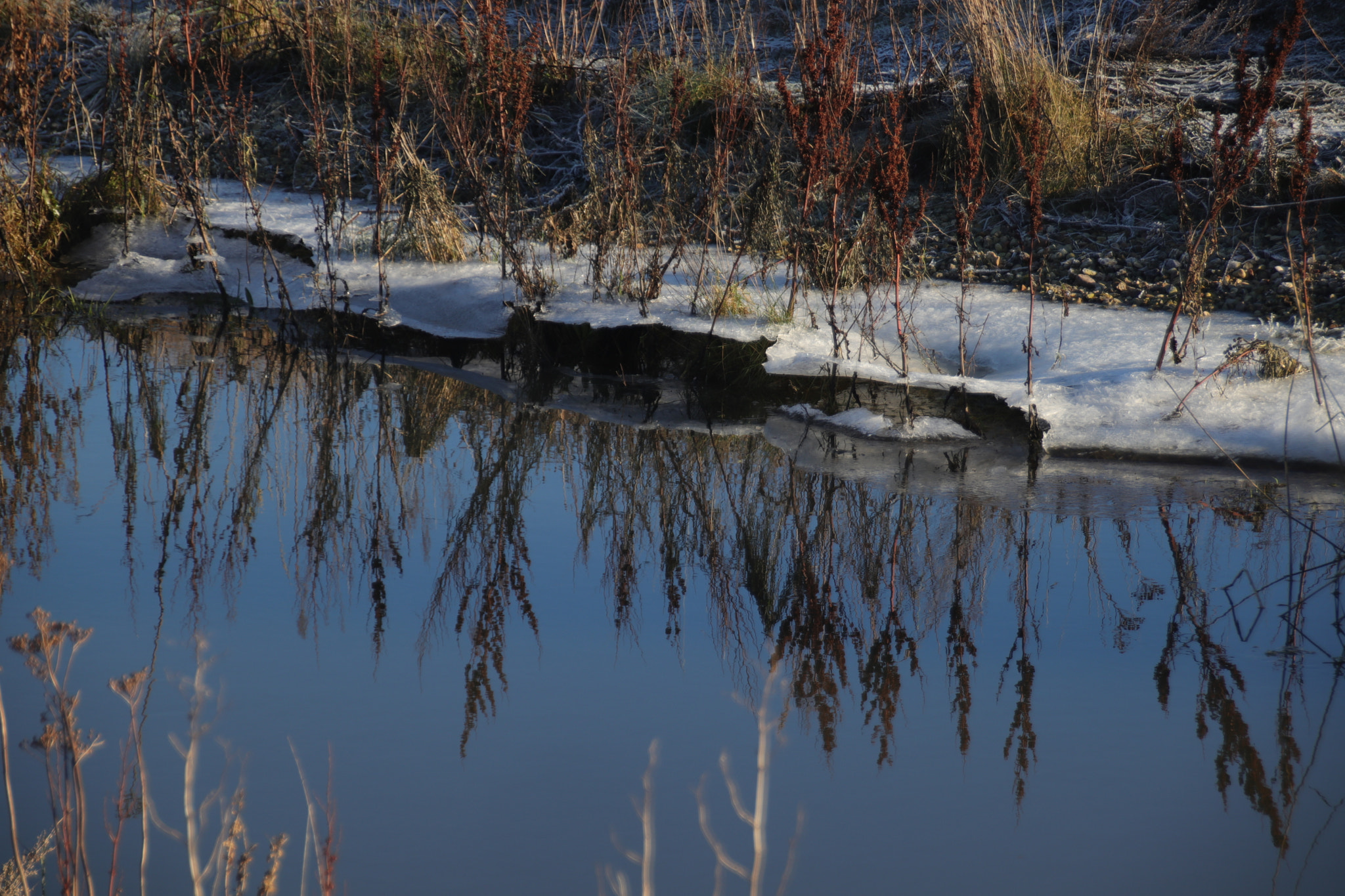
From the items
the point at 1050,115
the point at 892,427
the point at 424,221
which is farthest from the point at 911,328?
the point at 424,221

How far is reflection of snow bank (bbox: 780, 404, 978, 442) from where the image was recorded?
159 inches

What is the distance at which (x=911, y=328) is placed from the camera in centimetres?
453

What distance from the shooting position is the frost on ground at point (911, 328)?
12.4 feet

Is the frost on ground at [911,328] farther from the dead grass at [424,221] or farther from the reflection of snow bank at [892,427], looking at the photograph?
the dead grass at [424,221]

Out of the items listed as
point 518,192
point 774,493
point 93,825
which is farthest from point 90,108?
point 93,825

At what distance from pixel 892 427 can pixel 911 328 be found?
0.64m

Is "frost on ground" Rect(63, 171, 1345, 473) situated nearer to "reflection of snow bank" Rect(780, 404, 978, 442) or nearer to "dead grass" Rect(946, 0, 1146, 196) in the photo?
→ "reflection of snow bank" Rect(780, 404, 978, 442)

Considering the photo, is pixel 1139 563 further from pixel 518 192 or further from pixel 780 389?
pixel 518 192

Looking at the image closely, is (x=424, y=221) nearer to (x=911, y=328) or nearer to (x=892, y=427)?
(x=911, y=328)

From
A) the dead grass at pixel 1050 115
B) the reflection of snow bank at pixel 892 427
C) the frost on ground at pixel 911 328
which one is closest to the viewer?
the frost on ground at pixel 911 328

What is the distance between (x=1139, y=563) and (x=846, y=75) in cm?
230

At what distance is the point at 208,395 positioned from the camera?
4.57 meters

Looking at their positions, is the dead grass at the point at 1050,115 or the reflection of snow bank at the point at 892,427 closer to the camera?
the reflection of snow bank at the point at 892,427

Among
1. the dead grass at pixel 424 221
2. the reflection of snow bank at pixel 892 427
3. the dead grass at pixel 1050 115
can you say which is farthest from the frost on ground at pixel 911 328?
the dead grass at pixel 1050 115
